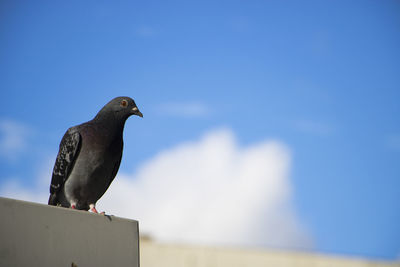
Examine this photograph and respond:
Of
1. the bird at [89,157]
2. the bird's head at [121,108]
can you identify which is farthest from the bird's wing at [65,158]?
the bird's head at [121,108]

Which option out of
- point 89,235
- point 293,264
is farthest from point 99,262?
point 293,264

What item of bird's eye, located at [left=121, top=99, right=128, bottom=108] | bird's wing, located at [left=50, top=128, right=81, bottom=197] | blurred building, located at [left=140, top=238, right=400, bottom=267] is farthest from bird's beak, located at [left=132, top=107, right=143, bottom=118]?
blurred building, located at [left=140, top=238, right=400, bottom=267]

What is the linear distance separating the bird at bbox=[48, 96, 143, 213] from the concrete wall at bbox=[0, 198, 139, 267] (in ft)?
3.77

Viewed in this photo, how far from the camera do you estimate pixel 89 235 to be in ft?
17.7

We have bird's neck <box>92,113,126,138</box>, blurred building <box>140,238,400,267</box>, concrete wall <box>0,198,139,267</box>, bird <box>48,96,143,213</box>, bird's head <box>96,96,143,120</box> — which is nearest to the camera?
concrete wall <box>0,198,139,267</box>

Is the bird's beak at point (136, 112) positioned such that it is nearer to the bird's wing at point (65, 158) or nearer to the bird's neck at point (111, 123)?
the bird's neck at point (111, 123)

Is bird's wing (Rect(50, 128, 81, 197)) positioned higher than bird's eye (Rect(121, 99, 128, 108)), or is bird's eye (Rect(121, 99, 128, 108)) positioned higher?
bird's eye (Rect(121, 99, 128, 108))

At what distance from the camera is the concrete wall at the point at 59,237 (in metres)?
4.64

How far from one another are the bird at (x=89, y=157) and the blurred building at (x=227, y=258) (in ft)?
62.5

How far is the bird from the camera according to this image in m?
6.91

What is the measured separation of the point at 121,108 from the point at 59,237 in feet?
8.42

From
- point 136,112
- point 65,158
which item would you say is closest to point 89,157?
point 65,158

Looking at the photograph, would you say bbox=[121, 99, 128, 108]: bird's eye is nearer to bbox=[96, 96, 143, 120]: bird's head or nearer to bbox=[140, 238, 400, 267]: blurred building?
bbox=[96, 96, 143, 120]: bird's head

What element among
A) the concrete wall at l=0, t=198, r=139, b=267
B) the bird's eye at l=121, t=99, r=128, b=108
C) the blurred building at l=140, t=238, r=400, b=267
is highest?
the blurred building at l=140, t=238, r=400, b=267
